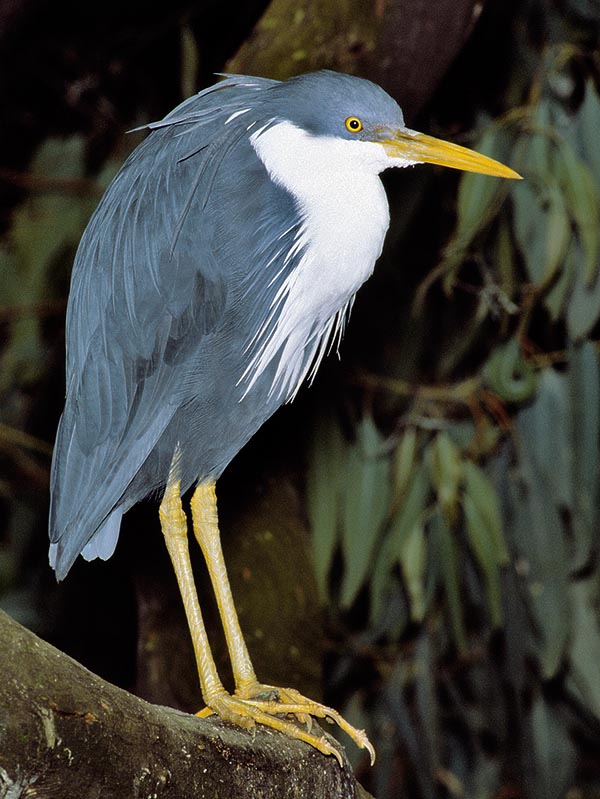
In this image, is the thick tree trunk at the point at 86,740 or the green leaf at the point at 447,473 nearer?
the thick tree trunk at the point at 86,740

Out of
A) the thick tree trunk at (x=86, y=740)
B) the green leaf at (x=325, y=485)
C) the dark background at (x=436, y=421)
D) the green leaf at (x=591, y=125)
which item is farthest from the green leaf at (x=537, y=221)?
the thick tree trunk at (x=86, y=740)

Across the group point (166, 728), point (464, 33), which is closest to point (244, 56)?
point (464, 33)

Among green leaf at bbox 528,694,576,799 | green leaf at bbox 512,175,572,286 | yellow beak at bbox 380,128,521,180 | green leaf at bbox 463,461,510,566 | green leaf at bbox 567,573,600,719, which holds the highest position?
yellow beak at bbox 380,128,521,180

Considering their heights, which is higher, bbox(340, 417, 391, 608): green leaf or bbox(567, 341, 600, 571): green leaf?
bbox(567, 341, 600, 571): green leaf

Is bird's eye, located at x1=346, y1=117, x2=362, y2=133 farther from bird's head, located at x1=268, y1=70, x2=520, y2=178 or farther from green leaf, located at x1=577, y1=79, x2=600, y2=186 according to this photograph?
green leaf, located at x1=577, y1=79, x2=600, y2=186

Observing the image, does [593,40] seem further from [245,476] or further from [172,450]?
[172,450]

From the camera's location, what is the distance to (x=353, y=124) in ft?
4.43

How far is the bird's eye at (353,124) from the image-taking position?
4.42ft

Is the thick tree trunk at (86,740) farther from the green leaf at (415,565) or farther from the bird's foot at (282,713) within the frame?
the green leaf at (415,565)

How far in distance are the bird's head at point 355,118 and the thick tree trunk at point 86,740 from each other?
0.66m

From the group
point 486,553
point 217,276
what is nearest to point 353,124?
point 217,276

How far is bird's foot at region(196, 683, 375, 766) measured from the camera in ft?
4.21

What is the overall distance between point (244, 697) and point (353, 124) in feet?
2.25

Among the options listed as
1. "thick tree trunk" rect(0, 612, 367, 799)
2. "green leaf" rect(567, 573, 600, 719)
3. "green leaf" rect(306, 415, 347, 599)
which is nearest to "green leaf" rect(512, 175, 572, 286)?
"green leaf" rect(306, 415, 347, 599)
